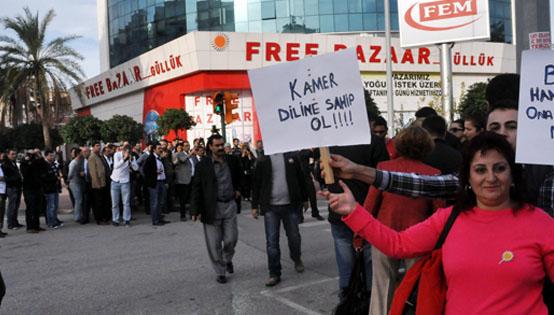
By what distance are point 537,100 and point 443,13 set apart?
23.3 meters

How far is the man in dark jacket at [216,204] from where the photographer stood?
669cm

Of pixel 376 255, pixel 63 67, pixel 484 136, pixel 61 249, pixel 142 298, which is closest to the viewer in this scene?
pixel 484 136

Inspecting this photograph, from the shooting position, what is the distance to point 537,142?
2418mm

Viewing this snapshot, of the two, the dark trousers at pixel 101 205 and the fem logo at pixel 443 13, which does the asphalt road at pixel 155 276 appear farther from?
the fem logo at pixel 443 13

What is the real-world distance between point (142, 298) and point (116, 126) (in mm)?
30345

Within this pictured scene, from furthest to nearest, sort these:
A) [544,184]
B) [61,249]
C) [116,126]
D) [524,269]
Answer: [116,126] → [61,249] → [544,184] → [524,269]

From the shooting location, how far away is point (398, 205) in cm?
421

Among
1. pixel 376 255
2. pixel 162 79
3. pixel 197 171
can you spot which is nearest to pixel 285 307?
pixel 376 255

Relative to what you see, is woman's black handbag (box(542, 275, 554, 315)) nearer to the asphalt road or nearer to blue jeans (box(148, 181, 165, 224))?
the asphalt road

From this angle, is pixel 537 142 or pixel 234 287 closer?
pixel 537 142

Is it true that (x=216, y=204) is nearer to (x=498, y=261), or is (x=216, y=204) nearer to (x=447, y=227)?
(x=447, y=227)

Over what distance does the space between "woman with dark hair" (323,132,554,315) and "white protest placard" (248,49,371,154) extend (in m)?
0.65

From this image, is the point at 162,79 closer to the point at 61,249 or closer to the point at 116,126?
the point at 116,126

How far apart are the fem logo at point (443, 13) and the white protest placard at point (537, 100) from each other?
2296 cm
